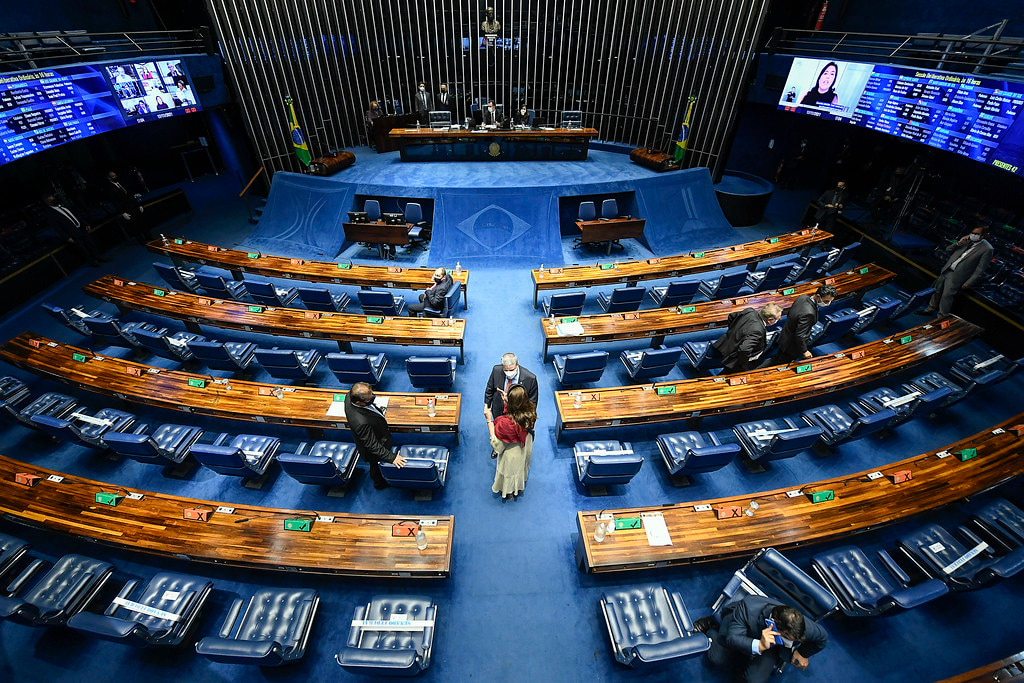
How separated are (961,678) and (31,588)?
8.14 metres

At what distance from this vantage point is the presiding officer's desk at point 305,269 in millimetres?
8344

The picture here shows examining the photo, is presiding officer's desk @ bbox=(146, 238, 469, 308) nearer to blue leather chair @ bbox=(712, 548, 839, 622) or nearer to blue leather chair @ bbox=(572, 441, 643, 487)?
blue leather chair @ bbox=(572, 441, 643, 487)

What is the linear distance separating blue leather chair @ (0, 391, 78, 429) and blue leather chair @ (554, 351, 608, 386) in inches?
282

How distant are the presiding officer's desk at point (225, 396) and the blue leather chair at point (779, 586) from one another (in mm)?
3430

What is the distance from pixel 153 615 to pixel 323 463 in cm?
181

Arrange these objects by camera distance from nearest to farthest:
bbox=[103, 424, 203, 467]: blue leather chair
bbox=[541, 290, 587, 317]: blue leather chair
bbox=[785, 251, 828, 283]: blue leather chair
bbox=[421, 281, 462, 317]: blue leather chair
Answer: bbox=[103, 424, 203, 467]: blue leather chair, bbox=[421, 281, 462, 317]: blue leather chair, bbox=[541, 290, 587, 317]: blue leather chair, bbox=[785, 251, 828, 283]: blue leather chair

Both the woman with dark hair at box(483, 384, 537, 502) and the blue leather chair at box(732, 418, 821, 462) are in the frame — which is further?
the blue leather chair at box(732, 418, 821, 462)

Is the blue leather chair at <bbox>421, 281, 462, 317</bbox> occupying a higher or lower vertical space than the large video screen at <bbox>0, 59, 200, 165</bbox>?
lower

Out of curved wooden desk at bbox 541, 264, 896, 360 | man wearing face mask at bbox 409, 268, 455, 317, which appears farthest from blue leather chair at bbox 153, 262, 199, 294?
curved wooden desk at bbox 541, 264, 896, 360

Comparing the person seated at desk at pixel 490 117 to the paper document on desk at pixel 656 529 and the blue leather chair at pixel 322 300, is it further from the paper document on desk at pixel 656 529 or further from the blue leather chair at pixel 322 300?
the paper document on desk at pixel 656 529

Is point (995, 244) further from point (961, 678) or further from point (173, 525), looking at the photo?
point (173, 525)

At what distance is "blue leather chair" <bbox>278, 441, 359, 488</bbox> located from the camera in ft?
14.9

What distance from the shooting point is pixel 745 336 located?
18.7ft

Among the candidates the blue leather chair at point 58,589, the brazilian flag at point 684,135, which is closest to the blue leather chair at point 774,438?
the blue leather chair at point 58,589
